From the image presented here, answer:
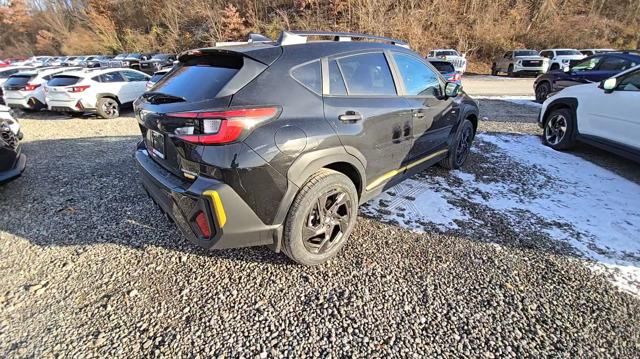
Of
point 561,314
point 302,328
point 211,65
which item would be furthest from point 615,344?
point 211,65

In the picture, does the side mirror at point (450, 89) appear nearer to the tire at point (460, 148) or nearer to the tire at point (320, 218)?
the tire at point (460, 148)

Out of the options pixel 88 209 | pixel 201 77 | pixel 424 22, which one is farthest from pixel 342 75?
pixel 424 22

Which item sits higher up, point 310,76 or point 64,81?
point 310,76

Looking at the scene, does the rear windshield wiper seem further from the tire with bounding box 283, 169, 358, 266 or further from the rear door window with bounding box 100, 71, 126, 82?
the rear door window with bounding box 100, 71, 126, 82

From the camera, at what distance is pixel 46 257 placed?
283 centimetres

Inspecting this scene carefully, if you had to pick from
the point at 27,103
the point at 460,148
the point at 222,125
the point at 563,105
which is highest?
the point at 222,125

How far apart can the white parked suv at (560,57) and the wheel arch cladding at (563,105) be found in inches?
623

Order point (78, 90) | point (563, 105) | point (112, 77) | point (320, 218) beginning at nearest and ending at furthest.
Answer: point (320, 218), point (563, 105), point (78, 90), point (112, 77)

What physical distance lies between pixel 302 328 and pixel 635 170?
577 centimetres

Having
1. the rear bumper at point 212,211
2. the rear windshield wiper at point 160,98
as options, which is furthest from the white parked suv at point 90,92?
the rear bumper at point 212,211

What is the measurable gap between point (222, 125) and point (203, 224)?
0.69 m

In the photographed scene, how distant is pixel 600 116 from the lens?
16.5 ft

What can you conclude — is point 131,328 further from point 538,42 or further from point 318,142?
point 538,42

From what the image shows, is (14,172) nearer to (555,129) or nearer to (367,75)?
(367,75)
